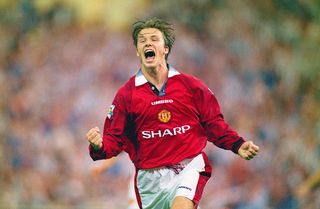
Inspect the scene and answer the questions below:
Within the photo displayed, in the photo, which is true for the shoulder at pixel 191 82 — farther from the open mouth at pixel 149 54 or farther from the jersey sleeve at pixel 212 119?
the open mouth at pixel 149 54

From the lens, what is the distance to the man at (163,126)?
5.96 m

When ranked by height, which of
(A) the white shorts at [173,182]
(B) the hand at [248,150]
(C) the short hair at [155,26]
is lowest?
(A) the white shorts at [173,182]

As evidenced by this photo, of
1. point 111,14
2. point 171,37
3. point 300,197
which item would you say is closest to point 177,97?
point 171,37

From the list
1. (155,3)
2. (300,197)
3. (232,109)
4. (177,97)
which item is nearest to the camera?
(177,97)

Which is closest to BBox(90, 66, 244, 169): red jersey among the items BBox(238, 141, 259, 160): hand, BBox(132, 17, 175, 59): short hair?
BBox(238, 141, 259, 160): hand

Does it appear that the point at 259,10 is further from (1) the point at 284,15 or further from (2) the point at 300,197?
(2) the point at 300,197

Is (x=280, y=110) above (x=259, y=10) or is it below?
below

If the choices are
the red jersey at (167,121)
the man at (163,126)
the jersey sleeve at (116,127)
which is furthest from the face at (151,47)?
the jersey sleeve at (116,127)

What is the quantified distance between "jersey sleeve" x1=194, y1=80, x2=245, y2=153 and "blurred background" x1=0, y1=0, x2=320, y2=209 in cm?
540

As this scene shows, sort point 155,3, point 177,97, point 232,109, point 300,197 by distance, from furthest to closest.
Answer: point 155,3 → point 232,109 → point 300,197 → point 177,97

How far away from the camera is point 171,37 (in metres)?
6.20

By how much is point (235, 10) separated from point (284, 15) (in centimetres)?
75

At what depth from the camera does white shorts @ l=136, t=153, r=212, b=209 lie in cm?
590

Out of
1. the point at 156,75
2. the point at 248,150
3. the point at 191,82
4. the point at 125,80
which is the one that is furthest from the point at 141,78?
the point at 125,80
